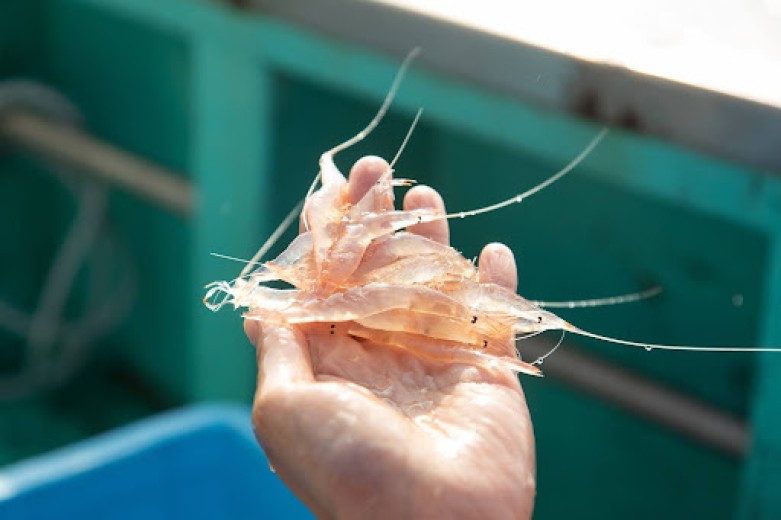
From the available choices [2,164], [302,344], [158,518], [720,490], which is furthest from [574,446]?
[2,164]

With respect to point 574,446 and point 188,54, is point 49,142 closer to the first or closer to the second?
point 188,54

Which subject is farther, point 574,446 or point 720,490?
point 574,446

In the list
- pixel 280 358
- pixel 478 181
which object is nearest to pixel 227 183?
pixel 478 181

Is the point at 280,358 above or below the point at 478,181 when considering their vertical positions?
below

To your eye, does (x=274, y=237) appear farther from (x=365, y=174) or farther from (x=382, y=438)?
(x=382, y=438)

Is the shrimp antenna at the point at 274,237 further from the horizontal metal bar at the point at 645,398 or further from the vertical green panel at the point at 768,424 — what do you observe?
the vertical green panel at the point at 768,424

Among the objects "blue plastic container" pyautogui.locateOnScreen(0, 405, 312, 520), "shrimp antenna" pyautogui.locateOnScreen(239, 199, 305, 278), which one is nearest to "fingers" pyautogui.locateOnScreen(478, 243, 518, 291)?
"shrimp antenna" pyautogui.locateOnScreen(239, 199, 305, 278)
